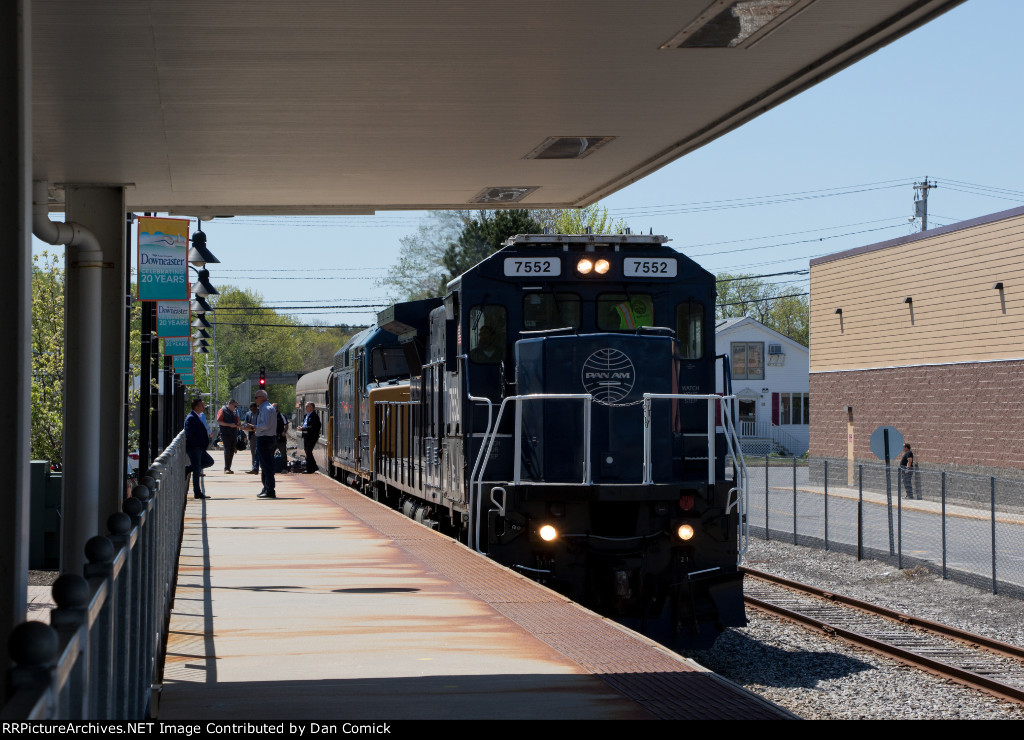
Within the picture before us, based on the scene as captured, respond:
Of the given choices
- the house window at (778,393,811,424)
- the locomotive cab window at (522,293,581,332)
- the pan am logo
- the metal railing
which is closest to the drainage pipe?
the metal railing

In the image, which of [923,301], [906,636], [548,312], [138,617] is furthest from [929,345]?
[138,617]

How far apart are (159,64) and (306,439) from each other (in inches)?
1042

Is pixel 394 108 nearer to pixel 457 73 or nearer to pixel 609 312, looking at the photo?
pixel 457 73

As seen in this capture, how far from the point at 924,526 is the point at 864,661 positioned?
355 inches

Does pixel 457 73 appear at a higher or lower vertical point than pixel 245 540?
higher

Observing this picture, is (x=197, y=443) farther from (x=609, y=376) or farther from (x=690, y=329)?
(x=609, y=376)

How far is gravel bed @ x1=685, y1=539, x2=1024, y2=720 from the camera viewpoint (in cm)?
941

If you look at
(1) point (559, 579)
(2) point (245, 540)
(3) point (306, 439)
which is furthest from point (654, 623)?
(3) point (306, 439)

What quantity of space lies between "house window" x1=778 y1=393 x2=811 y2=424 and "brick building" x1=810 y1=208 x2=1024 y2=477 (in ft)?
104

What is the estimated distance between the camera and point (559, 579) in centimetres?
1070

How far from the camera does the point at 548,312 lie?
471 inches

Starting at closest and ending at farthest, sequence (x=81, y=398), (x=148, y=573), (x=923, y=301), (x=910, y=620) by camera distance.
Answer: (x=148, y=573)
(x=81, y=398)
(x=910, y=620)
(x=923, y=301)

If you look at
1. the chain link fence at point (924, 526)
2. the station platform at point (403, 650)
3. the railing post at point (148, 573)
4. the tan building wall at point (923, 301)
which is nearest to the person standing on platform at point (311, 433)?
the chain link fence at point (924, 526)

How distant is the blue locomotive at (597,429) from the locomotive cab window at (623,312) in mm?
15
